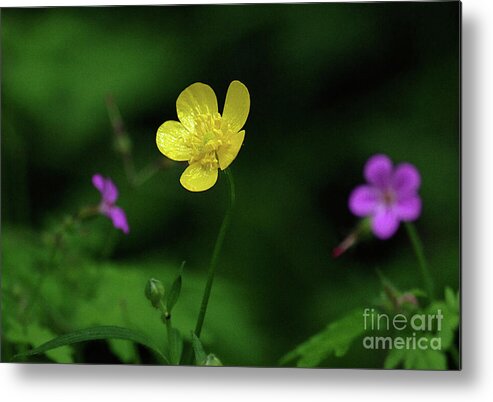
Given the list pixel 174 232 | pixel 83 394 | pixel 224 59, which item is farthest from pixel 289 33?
pixel 83 394

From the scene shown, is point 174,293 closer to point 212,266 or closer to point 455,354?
point 212,266

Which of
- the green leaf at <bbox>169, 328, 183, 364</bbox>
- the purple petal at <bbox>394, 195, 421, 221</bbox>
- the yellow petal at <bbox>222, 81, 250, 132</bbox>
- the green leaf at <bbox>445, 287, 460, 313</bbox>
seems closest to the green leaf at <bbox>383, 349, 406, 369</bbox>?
the green leaf at <bbox>445, 287, 460, 313</bbox>

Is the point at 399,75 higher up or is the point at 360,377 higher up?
the point at 399,75

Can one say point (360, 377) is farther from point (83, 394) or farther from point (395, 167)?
point (83, 394)

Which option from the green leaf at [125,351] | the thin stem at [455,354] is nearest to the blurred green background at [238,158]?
the green leaf at [125,351]

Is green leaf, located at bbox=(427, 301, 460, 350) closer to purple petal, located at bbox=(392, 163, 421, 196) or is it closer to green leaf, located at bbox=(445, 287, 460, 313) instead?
green leaf, located at bbox=(445, 287, 460, 313)

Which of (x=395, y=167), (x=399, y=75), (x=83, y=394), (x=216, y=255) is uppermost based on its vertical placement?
(x=399, y=75)
